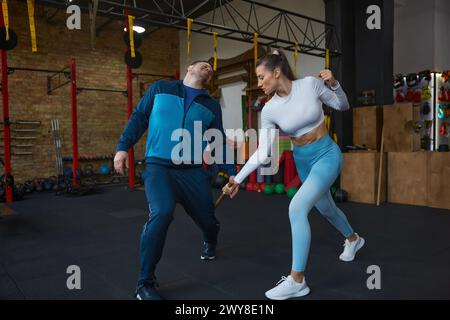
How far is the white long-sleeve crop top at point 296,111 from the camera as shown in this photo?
6.79 ft

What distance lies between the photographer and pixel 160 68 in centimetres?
1011

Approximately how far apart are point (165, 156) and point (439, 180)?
414 centimetres

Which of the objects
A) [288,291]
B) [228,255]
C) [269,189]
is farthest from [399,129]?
[288,291]

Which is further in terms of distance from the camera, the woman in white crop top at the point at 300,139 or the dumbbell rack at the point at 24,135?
the dumbbell rack at the point at 24,135

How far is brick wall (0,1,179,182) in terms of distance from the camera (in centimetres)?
798

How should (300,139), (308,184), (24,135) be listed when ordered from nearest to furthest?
(308,184) → (300,139) → (24,135)

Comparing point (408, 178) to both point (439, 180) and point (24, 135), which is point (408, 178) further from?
point (24, 135)

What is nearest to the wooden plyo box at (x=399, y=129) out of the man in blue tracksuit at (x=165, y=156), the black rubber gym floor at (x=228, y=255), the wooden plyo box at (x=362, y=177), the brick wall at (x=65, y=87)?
the wooden plyo box at (x=362, y=177)

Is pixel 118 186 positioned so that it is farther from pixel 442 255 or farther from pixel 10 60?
pixel 442 255

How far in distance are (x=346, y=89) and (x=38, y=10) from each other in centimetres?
683

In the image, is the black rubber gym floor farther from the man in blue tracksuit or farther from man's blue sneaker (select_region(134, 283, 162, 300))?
the man in blue tracksuit

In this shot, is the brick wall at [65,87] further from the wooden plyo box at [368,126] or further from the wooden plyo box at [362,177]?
the wooden plyo box at [362,177]

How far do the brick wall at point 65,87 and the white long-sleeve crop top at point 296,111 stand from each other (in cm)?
735

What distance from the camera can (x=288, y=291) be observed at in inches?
77.2
